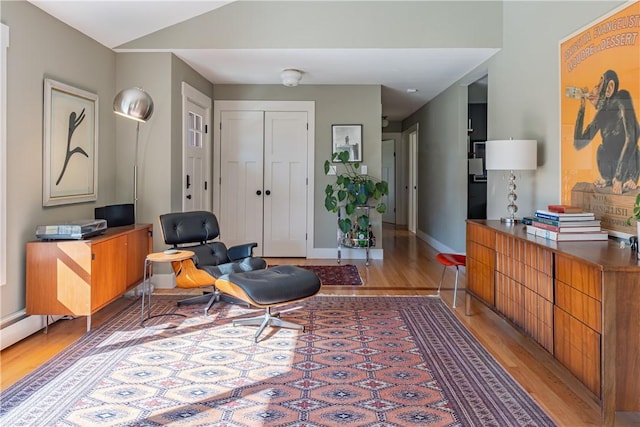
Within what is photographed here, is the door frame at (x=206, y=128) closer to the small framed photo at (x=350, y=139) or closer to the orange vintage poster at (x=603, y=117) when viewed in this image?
the small framed photo at (x=350, y=139)

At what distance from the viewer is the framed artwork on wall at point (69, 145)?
11.4 feet

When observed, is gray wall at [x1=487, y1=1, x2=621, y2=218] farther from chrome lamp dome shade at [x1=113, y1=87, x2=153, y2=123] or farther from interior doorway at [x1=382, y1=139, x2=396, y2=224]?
interior doorway at [x1=382, y1=139, x2=396, y2=224]

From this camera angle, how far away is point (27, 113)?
324 cm

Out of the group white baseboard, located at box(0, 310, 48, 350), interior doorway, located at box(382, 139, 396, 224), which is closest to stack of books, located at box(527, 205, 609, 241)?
white baseboard, located at box(0, 310, 48, 350)

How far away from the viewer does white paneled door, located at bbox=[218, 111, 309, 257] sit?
6219 mm

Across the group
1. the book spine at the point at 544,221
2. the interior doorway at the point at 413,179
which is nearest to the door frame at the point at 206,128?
the book spine at the point at 544,221

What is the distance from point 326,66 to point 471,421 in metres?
4.05

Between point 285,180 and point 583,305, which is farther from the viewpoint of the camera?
point 285,180

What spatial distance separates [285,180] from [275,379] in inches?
157

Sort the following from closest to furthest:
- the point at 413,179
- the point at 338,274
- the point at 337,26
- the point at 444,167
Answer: the point at 337,26
the point at 338,274
the point at 444,167
the point at 413,179

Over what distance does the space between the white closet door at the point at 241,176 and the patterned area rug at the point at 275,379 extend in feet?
9.00

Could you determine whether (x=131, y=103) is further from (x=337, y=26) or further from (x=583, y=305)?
(x=583, y=305)

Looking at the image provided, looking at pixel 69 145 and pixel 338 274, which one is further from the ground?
pixel 69 145

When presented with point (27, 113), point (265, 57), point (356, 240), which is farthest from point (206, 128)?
point (27, 113)
